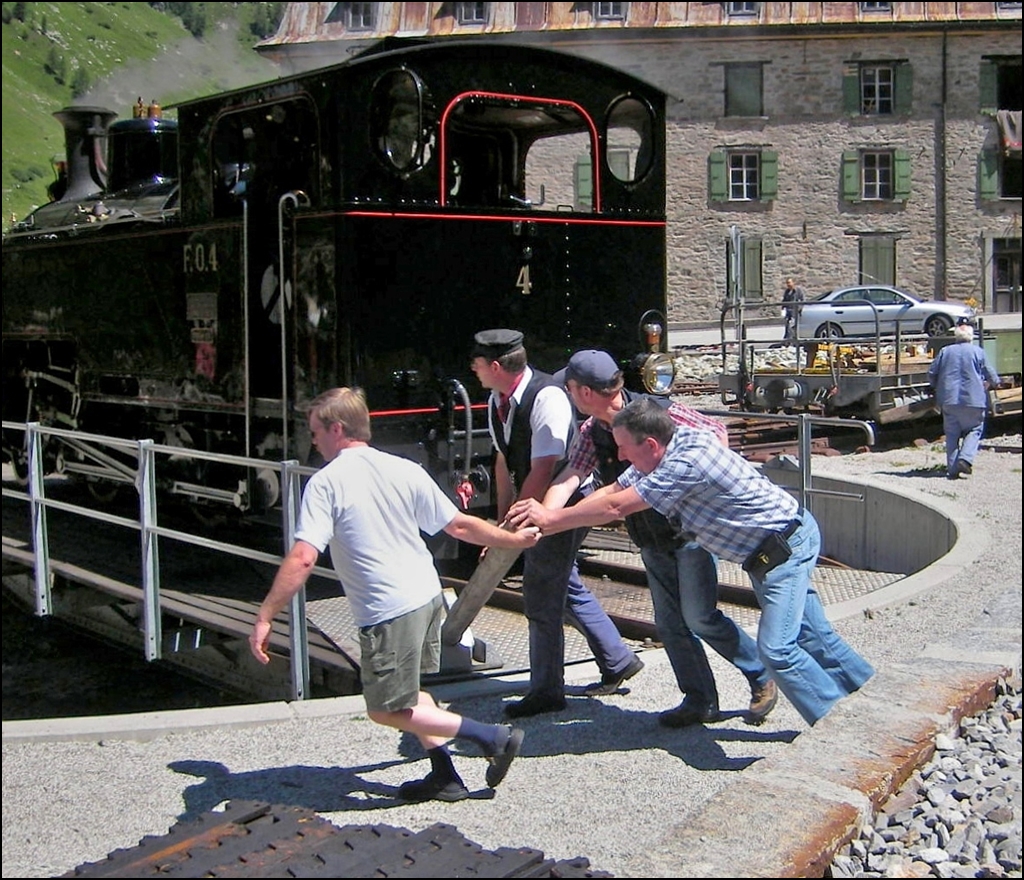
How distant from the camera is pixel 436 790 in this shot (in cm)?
435

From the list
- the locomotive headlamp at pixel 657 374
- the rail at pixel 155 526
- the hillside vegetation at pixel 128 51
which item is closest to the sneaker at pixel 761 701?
the rail at pixel 155 526

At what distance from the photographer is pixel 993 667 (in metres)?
4.90

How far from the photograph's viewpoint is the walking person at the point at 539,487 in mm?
5121

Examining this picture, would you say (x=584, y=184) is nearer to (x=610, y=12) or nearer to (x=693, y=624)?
(x=693, y=624)

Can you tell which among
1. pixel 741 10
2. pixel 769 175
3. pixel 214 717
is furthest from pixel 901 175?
pixel 214 717

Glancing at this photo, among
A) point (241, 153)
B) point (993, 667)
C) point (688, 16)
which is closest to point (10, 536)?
point (241, 153)

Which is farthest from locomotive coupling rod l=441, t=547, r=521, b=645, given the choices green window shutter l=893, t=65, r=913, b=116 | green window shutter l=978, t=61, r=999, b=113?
green window shutter l=978, t=61, r=999, b=113

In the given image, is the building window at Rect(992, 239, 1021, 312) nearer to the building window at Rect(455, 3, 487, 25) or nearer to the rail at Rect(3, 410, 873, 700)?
the building window at Rect(455, 3, 487, 25)

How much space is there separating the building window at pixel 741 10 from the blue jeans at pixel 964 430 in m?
24.9

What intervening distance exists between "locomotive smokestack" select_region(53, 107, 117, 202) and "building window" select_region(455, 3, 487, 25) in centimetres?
2351

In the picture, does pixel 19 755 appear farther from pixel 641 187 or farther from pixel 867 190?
pixel 867 190

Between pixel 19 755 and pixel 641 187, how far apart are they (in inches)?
218

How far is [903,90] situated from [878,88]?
671 millimetres

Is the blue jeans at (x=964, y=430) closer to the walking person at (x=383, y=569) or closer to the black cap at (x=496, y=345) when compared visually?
the black cap at (x=496, y=345)
